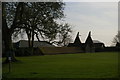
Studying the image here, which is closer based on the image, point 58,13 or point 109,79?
point 109,79

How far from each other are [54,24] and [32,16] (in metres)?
2.92

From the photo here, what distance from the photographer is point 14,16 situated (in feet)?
116

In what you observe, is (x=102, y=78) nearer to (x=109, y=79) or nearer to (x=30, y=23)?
(x=109, y=79)

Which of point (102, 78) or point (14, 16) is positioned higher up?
point (14, 16)

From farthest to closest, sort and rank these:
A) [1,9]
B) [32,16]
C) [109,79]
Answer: [32,16], [1,9], [109,79]

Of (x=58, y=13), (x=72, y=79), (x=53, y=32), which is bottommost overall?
(x=72, y=79)

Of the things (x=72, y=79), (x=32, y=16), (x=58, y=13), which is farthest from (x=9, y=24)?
(x=72, y=79)

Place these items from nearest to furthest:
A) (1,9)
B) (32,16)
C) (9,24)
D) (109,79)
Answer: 1. (109,79)
2. (1,9)
3. (32,16)
4. (9,24)

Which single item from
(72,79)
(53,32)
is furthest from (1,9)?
(72,79)

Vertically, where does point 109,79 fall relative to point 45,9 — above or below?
below

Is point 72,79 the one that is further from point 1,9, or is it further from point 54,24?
point 54,24

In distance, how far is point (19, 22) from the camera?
115ft

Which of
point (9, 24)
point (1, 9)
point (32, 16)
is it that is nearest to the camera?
point (1, 9)

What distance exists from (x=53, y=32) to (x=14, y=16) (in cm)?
522
